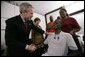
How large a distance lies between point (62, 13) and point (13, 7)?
2589mm

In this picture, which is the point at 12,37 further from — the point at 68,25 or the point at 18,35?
the point at 68,25

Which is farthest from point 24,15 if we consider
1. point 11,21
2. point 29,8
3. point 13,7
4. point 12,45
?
point 13,7

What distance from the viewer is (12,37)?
1191mm

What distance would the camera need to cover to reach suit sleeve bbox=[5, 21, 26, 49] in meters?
1.16

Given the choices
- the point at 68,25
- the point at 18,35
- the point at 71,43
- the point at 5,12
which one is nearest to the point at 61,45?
the point at 71,43

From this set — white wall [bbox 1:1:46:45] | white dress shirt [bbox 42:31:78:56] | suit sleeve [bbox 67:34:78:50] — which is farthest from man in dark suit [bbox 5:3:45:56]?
white wall [bbox 1:1:46:45]

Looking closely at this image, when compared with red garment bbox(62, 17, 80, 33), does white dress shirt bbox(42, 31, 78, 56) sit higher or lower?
lower

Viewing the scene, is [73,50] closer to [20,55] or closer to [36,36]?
[20,55]

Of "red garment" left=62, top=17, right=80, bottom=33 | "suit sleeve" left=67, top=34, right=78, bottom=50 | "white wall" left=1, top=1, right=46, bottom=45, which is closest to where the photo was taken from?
"suit sleeve" left=67, top=34, right=78, bottom=50

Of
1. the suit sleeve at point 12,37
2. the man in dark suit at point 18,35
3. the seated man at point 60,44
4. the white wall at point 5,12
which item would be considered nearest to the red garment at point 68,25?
the seated man at point 60,44

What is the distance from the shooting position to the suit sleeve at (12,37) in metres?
1.16

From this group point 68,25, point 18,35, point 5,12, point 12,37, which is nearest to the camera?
point 12,37

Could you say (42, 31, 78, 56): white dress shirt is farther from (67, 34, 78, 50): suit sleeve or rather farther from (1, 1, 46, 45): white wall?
(1, 1, 46, 45): white wall

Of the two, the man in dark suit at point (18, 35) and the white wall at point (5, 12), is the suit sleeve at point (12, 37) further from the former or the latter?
the white wall at point (5, 12)
